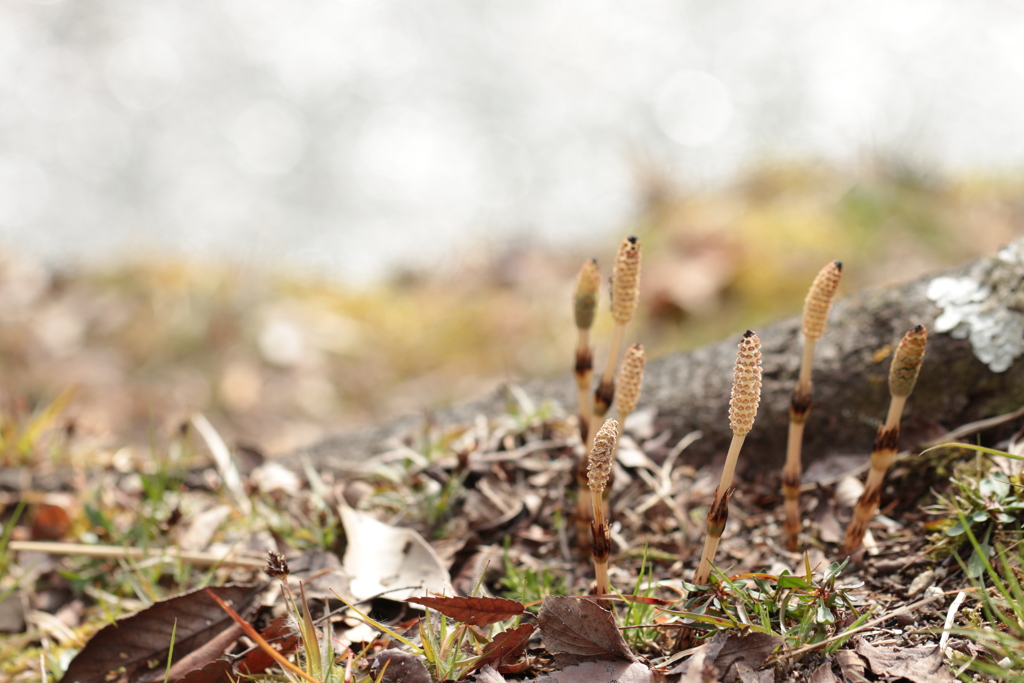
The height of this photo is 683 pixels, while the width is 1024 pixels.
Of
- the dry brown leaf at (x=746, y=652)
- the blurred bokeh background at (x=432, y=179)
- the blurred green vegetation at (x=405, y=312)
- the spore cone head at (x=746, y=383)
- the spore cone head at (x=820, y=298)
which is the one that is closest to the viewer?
the spore cone head at (x=746, y=383)

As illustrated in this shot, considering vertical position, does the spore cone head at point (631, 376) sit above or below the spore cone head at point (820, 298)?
below

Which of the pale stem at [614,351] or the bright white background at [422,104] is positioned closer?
the pale stem at [614,351]

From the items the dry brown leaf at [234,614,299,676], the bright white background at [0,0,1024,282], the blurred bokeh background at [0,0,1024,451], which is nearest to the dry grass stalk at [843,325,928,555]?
the dry brown leaf at [234,614,299,676]

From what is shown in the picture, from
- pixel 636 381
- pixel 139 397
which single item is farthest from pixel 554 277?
pixel 636 381

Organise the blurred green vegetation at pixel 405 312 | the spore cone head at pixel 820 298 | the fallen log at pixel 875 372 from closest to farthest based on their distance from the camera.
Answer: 1. the spore cone head at pixel 820 298
2. the fallen log at pixel 875 372
3. the blurred green vegetation at pixel 405 312

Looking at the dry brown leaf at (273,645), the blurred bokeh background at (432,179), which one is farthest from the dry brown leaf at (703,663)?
the blurred bokeh background at (432,179)

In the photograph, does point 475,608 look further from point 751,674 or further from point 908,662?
point 908,662

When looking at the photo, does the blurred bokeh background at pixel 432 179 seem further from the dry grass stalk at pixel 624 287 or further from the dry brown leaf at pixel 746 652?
the dry brown leaf at pixel 746 652
